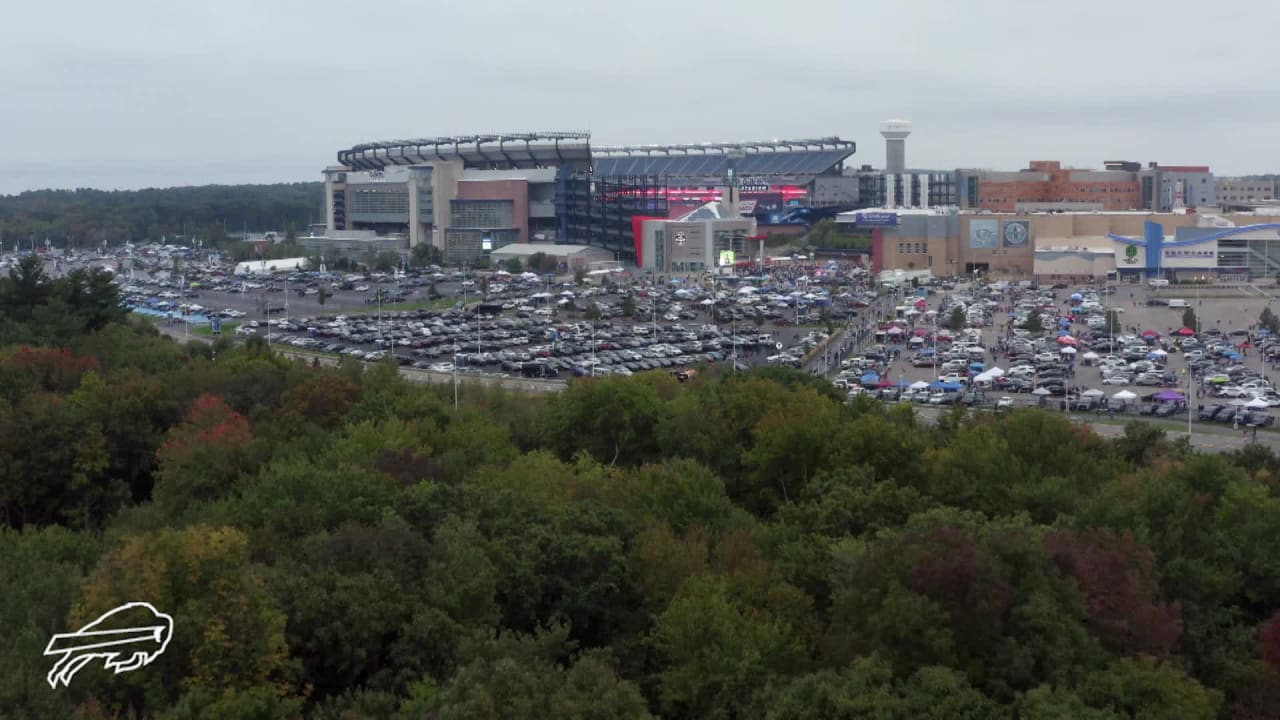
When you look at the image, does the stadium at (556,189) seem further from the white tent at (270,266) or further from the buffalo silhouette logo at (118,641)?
the buffalo silhouette logo at (118,641)

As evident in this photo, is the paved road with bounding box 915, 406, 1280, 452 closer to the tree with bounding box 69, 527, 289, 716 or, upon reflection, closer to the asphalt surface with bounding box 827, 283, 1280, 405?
the asphalt surface with bounding box 827, 283, 1280, 405

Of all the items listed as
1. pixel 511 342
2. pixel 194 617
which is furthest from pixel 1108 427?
pixel 194 617

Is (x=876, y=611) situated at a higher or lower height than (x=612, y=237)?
lower

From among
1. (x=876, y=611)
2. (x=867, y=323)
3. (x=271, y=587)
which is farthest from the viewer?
(x=867, y=323)

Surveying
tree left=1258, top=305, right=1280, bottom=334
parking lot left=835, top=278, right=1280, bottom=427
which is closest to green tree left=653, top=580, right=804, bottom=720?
parking lot left=835, top=278, right=1280, bottom=427

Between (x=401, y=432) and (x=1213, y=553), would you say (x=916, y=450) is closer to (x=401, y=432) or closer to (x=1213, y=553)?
(x=1213, y=553)

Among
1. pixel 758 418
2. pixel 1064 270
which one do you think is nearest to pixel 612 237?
pixel 1064 270

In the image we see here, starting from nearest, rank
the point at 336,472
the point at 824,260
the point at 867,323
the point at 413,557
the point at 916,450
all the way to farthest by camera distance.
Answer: the point at 413,557
the point at 336,472
the point at 916,450
the point at 867,323
the point at 824,260
